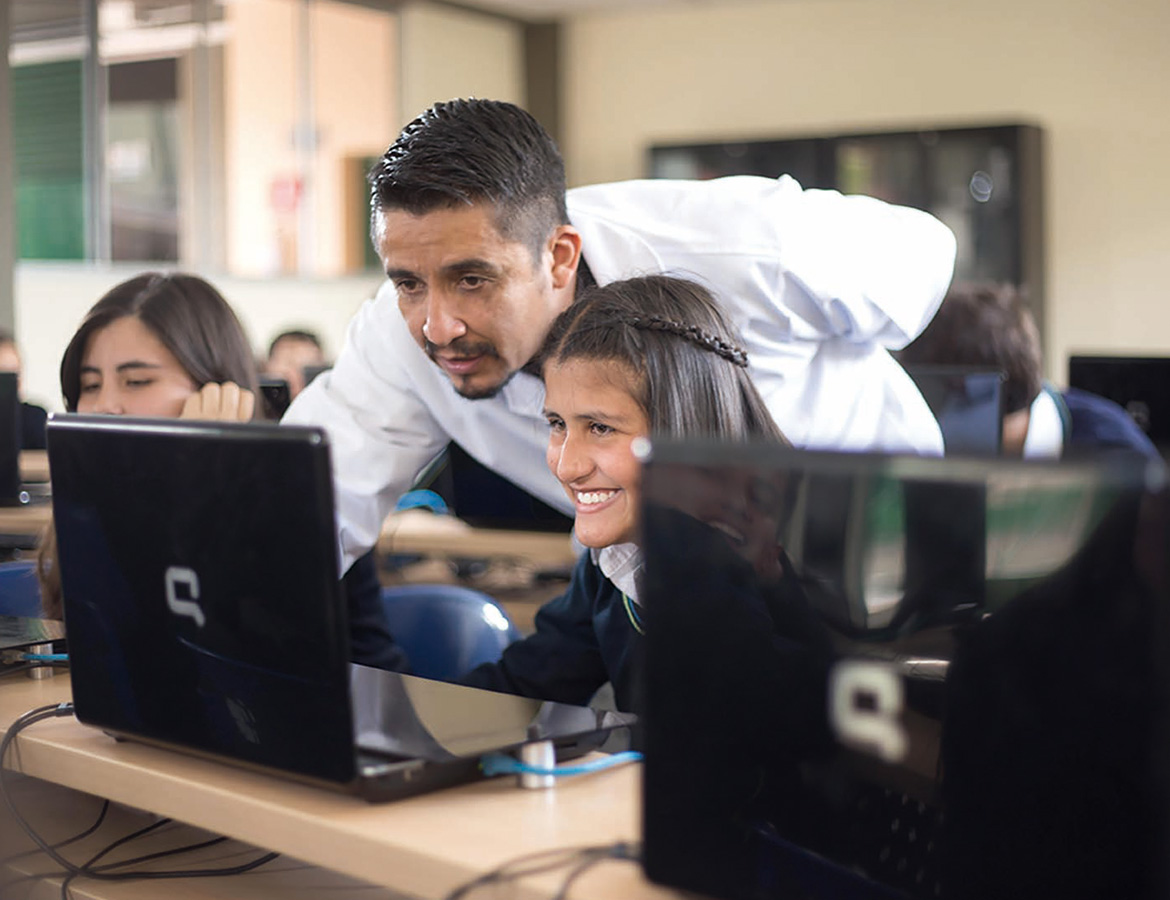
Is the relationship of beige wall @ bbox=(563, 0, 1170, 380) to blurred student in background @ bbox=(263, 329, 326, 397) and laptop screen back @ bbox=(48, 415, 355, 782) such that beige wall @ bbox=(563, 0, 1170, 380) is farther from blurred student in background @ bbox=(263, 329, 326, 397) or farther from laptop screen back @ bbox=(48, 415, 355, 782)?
laptop screen back @ bbox=(48, 415, 355, 782)

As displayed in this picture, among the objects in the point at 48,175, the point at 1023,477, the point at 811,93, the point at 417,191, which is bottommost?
the point at 1023,477

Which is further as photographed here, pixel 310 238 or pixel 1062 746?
pixel 310 238

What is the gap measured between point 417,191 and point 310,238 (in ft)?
17.3

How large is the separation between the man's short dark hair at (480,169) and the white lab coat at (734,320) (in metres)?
0.16

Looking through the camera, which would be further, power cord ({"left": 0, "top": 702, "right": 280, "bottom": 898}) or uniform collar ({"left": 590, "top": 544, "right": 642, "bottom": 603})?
uniform collar ({"left": 590, "top": 544, "right": 642, "bottom": 603})

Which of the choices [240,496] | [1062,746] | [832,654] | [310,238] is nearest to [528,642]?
[240,496]

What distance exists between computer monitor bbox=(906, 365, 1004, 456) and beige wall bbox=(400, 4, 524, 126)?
15.8ft

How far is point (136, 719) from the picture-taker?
1.08 meters

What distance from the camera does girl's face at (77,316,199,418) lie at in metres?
1.91

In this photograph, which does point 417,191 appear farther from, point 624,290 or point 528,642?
point 528,642

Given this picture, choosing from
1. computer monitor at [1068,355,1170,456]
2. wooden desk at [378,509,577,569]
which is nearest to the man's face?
wooden desk at [378,509,577,569]

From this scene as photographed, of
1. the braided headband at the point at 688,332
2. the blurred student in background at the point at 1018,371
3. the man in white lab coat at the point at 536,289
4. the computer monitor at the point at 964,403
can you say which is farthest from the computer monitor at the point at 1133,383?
the braided headband at the point at 688,332

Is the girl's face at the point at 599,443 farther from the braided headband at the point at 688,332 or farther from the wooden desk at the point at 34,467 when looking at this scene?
the wooden desk at the point at 34,467

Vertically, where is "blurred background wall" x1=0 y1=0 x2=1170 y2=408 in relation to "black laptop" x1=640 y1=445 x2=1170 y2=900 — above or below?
above
